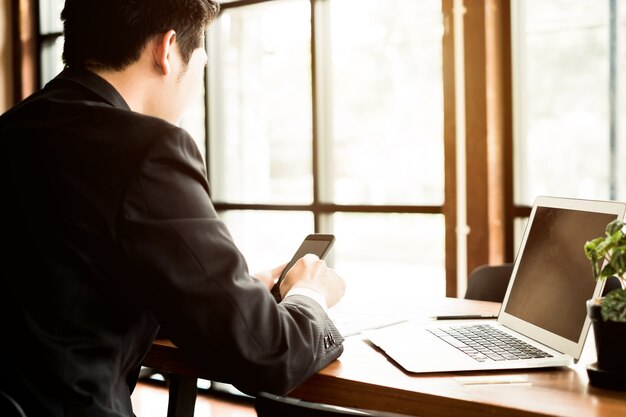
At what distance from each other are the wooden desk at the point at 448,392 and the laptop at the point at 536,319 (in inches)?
1.4

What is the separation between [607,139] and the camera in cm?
308

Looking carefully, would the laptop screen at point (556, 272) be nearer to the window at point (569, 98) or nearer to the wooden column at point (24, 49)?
the window at point (569, 98)

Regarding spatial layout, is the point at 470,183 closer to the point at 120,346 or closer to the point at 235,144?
the point at 235,144

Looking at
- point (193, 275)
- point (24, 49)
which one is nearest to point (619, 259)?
point (193, 275)

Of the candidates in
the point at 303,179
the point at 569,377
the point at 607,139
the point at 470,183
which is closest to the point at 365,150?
the point at 303,179

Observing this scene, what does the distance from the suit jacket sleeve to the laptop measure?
312 mm

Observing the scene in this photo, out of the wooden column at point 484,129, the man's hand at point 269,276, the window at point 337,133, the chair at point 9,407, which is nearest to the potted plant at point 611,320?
the man's hand at point 269,276

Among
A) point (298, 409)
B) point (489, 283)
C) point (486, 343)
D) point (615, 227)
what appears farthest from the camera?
point (489, 283)

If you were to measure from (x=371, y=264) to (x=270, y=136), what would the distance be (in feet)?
3.18

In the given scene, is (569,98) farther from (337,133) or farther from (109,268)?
(109,268)

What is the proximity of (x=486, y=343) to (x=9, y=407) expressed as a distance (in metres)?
0.91

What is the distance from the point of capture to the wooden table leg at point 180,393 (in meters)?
1.56

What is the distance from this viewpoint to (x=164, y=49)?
4.47 feet

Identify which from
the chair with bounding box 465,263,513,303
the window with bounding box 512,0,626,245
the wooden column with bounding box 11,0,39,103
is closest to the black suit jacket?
the chair with bounding box 465,263,513,303
